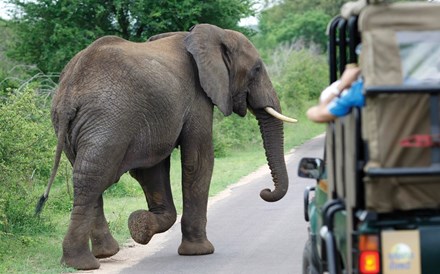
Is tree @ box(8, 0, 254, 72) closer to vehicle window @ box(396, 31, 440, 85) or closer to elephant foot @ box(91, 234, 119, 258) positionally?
elephant foot @ box(91, 234, 119, 258)

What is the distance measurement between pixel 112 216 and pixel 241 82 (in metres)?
2.64

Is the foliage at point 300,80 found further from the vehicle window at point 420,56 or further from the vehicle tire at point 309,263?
the vehicle window at point 420,56

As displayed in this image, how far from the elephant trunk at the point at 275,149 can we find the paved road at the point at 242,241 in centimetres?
55

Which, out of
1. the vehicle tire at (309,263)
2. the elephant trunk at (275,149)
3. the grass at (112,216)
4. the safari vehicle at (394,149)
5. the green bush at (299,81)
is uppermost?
the safari vehicle at (394,149)

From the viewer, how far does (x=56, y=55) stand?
75.2 feet

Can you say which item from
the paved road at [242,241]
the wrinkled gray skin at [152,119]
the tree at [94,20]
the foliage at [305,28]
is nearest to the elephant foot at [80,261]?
the wrinkled gray skin at [152,119]

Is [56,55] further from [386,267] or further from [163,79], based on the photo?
[386,267]

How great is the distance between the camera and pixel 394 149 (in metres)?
5.73

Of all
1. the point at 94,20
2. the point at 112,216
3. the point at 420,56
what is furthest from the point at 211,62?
the point at 94,20

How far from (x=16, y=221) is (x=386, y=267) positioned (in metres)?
7.36

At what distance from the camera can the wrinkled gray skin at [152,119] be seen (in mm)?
10695

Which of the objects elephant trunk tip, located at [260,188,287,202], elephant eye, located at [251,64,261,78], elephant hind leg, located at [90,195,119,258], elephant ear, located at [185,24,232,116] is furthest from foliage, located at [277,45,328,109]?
elephant hind leg, located at [90,195,119,258]

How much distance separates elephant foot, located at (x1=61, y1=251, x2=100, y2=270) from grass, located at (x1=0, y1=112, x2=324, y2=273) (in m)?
0.08

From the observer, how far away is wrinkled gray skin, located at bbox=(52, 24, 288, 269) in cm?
1070
